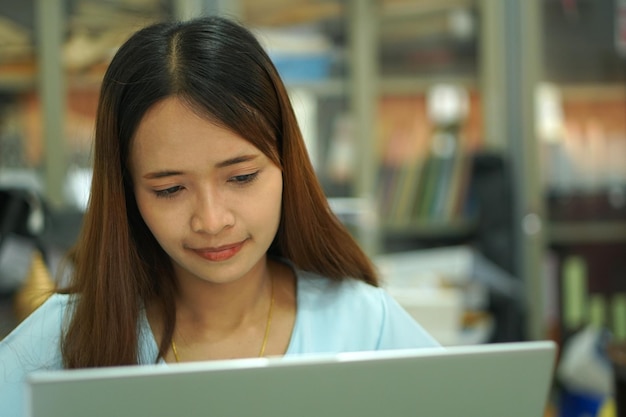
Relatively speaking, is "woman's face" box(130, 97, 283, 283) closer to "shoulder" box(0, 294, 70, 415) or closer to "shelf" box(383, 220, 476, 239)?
"shoulder" box(0, 294, 70, 415)

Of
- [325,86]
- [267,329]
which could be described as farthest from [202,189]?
[325,86]

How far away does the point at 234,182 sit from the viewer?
41.6 inches

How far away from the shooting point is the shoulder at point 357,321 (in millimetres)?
1223

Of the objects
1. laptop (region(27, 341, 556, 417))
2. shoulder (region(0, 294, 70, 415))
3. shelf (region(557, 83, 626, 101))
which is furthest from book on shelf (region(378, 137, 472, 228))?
laptop (region(27, 341, 556, 417))

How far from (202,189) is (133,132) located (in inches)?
4.9

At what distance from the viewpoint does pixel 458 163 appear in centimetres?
308

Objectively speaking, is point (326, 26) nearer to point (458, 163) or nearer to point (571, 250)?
point (458, 163)

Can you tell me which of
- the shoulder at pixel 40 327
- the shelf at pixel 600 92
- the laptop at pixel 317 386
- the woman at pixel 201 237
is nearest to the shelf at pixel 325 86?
the shelf at pixel 600 92

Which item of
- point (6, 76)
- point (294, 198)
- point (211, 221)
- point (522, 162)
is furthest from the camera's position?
point (522, 162)

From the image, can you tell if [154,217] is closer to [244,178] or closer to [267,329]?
[244,178]

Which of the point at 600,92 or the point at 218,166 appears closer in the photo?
the point at 218,166

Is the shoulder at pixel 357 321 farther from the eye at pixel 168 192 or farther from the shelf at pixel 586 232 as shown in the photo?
the shelf at pixel 586 232

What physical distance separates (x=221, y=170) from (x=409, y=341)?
1.29ft

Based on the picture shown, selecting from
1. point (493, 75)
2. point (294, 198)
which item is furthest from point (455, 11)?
point (294, 198)
